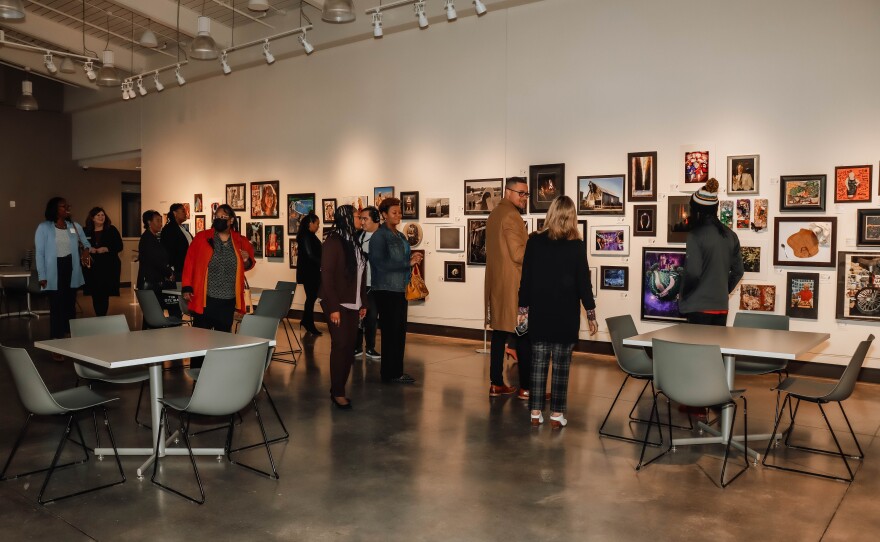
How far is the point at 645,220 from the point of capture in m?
8.26

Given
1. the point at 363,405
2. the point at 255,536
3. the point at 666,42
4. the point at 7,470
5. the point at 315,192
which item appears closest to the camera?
the point at 255,536

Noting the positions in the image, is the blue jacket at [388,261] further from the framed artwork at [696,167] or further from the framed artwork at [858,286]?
the framed artwork at [858,286]

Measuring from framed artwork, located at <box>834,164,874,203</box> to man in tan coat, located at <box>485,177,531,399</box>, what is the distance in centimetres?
333

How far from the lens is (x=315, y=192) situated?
1181 centimetres

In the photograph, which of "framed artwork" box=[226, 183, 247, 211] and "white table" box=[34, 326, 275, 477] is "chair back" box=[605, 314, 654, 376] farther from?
"framed artwork" box=[226, 183, 247, 211]

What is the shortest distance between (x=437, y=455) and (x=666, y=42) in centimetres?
558

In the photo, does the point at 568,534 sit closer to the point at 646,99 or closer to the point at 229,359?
the point at 229,359

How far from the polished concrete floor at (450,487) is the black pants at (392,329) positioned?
858 mm

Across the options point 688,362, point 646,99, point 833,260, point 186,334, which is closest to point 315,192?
point 646,99

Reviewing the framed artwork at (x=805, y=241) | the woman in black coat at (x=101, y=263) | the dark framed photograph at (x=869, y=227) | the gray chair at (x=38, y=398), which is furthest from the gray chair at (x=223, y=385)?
the woman in black coat at (x=101, y=263)

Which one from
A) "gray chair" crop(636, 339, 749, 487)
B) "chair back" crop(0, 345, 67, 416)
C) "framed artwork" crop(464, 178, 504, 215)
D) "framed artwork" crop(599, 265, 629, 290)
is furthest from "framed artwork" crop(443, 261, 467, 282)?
"chair back" crop(0, 345, 67, 416)

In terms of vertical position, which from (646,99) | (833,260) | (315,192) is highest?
(646,99)

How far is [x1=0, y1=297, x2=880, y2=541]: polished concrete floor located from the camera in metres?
3.64

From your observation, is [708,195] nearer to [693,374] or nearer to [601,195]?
[693,374]
